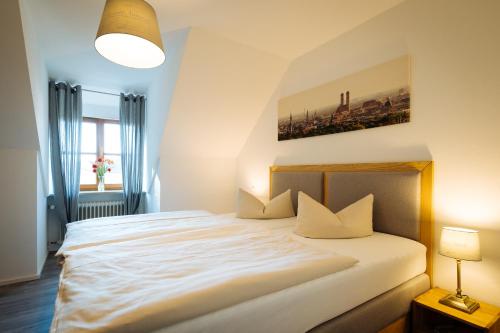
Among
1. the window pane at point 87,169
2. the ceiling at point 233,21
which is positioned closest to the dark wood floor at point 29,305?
the window pane at point 87,169

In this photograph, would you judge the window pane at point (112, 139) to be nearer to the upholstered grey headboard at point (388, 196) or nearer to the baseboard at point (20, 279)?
the baseboard at point (20, 279)

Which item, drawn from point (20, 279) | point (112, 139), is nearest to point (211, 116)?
point (112, 139)

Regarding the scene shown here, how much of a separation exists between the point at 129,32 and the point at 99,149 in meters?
3.43

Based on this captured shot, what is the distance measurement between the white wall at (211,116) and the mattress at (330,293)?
2103mm

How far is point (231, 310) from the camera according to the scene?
97 cm

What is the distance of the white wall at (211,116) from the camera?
8.80ft

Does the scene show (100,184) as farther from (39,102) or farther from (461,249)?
(461,249)

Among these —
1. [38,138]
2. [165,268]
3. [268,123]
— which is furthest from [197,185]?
[165,268]

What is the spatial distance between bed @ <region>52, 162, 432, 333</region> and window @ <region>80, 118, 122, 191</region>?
89.8 inches

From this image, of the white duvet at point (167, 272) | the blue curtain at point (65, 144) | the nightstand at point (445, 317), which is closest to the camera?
the white duvet at point (167, 272)

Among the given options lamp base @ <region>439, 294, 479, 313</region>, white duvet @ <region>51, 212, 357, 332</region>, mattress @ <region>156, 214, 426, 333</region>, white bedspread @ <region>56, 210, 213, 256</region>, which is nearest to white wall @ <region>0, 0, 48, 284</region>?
white bedspread @ <region>56, 210, 213, 256</region>

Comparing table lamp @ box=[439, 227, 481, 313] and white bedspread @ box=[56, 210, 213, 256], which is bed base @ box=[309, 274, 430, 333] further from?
white bedspread @ box=[56, 210, 213, 256]

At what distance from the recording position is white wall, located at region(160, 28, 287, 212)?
2684 mm

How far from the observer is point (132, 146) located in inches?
158
